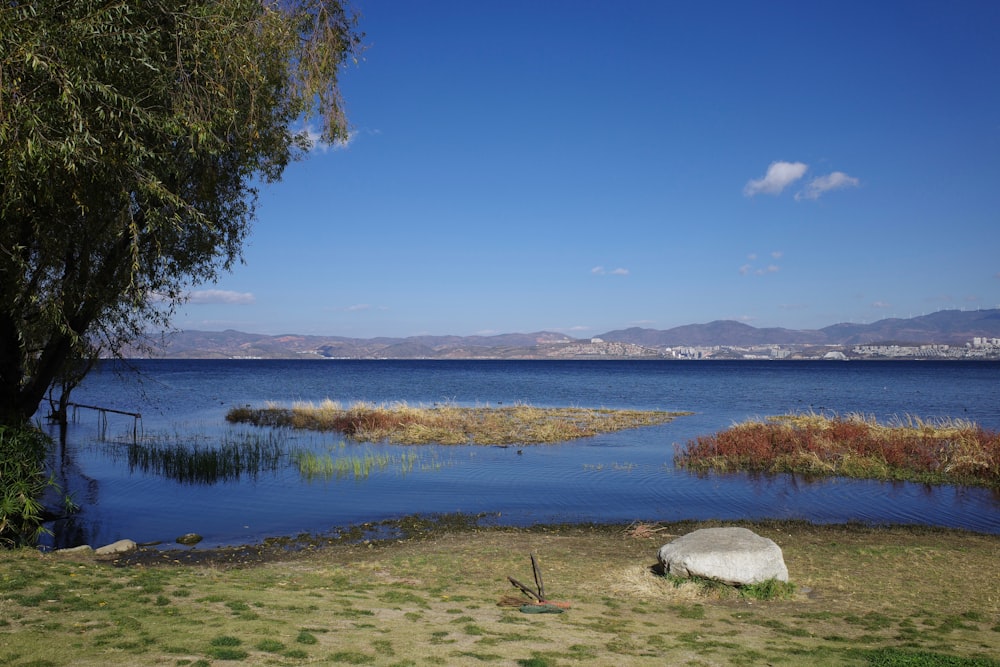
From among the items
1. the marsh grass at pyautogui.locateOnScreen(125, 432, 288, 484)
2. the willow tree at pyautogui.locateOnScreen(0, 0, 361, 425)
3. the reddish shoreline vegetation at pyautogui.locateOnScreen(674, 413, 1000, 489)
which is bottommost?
the marsh grass at pyautogui.locateOnScreen(125, 432, 288, 484)

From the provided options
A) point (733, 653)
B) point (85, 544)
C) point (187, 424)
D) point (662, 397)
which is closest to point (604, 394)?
point (662, 397)

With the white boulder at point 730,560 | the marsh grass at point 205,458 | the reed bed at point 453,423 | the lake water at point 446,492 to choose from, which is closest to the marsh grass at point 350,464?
the lake water at point 446,492

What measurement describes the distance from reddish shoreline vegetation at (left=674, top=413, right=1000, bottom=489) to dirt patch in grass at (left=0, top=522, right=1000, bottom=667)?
12.7m

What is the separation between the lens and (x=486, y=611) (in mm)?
11438

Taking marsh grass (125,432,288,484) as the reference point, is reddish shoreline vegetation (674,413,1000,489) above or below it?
above

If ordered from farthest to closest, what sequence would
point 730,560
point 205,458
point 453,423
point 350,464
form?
point 453,423 < point 350,464 < point 205,458 < point 730,560

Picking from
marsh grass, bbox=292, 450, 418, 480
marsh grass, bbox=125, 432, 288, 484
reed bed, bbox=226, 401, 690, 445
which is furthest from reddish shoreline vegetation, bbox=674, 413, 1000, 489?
marsh grass, bbox=125, 432, 288, 484

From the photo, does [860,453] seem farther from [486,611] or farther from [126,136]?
[126,136]

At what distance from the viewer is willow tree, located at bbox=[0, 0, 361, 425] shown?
364 inches

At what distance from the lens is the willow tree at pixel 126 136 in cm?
924

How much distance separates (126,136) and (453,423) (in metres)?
36.8

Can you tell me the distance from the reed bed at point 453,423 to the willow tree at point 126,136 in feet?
74.7

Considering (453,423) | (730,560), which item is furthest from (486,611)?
(453,423)

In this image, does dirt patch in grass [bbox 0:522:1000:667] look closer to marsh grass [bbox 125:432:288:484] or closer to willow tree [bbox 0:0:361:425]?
willow tree [bbox 0:0:361:425]
